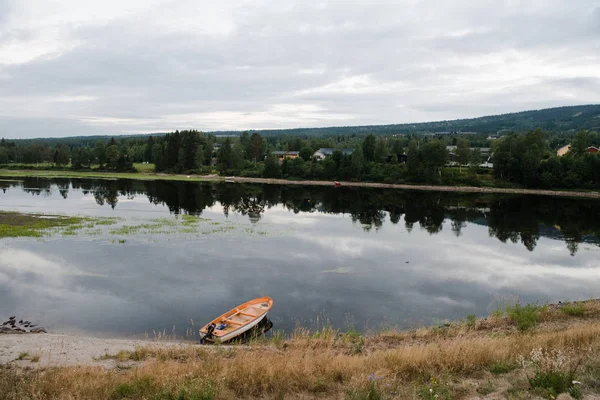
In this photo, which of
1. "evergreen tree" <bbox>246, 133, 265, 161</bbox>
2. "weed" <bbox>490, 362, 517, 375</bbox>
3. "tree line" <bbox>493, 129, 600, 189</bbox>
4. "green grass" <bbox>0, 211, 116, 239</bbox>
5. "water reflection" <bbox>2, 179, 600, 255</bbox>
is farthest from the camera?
"evergreen tree" <bbox>246, 133, 265, 161</bbox>

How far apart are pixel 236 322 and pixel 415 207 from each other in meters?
48.9

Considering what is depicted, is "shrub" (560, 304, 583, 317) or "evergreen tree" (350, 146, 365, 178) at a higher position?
"evergreen tree" (350, 146, 365, 178)

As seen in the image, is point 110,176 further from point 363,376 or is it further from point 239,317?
point 363,376

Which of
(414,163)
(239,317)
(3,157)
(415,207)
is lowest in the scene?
(415,207)

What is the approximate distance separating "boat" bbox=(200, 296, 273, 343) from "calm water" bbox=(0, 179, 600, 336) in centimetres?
107

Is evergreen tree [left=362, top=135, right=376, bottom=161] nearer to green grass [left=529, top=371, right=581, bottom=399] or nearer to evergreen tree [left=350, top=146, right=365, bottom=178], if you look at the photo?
evergreen tree [left=350, top=146, right=365, bottom=178]

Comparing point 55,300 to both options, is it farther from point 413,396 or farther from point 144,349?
point 413,396

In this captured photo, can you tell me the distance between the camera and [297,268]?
2786 cm

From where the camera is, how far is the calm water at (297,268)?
20484 millimetres

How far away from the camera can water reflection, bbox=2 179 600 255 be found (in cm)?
4547

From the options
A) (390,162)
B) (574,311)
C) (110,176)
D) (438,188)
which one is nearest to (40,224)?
(574,311)

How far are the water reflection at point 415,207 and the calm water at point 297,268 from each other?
542 millimetres

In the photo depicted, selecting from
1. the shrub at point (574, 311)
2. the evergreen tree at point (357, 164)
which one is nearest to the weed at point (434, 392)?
the shrub at point (574, 311)

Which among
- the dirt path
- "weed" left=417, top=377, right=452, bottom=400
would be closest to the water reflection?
the dirt path
